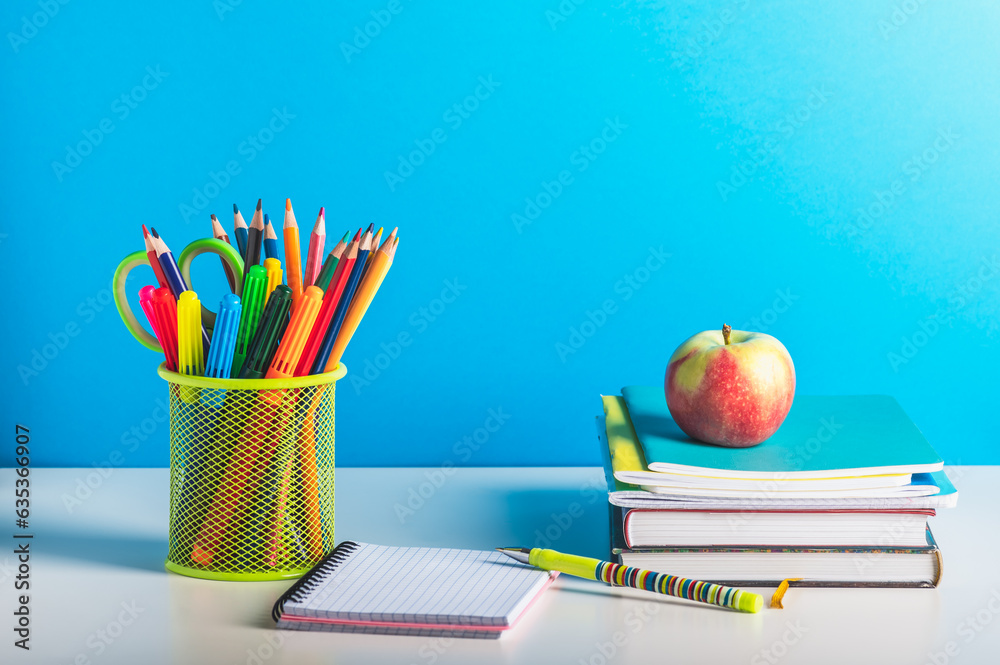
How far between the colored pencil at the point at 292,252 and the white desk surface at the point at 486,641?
244mm

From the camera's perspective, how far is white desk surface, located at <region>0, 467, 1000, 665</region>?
666 mm

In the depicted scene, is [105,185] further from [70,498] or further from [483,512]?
[483,512]

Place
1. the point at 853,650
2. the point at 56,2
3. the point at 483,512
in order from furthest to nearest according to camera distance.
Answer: the point at 56,2 < the point at 483,512 < the point at 853,650

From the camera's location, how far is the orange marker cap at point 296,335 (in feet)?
2.52

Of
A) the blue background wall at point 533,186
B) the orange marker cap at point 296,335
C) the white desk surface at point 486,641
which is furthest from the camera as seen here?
the blue background wall at point 533,186

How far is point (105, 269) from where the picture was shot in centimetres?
118

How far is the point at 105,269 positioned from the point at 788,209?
0.81 meters

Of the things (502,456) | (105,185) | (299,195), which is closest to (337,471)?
(502,456)

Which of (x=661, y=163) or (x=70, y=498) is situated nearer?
(x=70, y=498)

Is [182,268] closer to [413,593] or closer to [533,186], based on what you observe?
[413,593]

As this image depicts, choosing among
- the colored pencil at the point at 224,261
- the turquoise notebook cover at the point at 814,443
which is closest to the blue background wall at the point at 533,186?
the turquoise notebook cover at the point at 814,443

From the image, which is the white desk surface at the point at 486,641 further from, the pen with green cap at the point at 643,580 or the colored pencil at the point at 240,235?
the colored pencil at the point at 240,235

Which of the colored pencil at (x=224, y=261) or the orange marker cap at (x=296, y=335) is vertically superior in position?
the colored pencil at (x=224, y=261)

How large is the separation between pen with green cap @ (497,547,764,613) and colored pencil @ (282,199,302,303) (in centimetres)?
29
